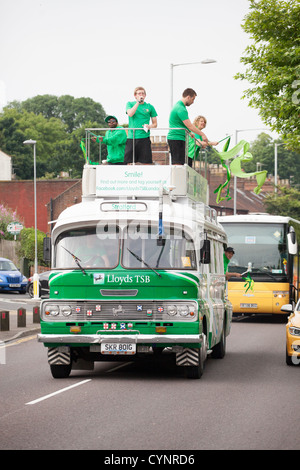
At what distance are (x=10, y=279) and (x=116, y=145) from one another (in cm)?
3142

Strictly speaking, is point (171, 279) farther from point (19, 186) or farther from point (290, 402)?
point (19, 186)

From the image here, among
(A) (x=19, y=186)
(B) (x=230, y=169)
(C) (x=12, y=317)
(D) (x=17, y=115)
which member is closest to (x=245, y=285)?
(C) (x=12, y=317)

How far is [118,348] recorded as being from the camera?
13.2m

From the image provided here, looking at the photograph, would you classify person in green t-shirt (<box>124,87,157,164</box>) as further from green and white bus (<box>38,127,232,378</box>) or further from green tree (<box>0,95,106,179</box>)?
green tree (<box>0,95,106,179</box>)

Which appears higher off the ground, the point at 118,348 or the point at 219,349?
the point at 118,348

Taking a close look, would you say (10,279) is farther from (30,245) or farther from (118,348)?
(118,348)

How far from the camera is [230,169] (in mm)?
16500

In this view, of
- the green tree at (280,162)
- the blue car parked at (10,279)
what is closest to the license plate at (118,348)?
the blue car parked at (10,279)

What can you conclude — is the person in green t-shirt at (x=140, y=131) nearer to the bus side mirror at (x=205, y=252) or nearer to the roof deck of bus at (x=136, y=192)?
the roof deck of bus at (x=136, y=192)

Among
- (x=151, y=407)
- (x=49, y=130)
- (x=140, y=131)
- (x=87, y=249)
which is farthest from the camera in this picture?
(x=49, y=130)

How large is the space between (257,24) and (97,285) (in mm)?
17701

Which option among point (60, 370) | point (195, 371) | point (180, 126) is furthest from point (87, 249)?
point (180, 126)

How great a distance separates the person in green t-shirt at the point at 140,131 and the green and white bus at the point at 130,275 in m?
1.26

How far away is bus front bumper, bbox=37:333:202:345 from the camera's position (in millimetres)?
13031
